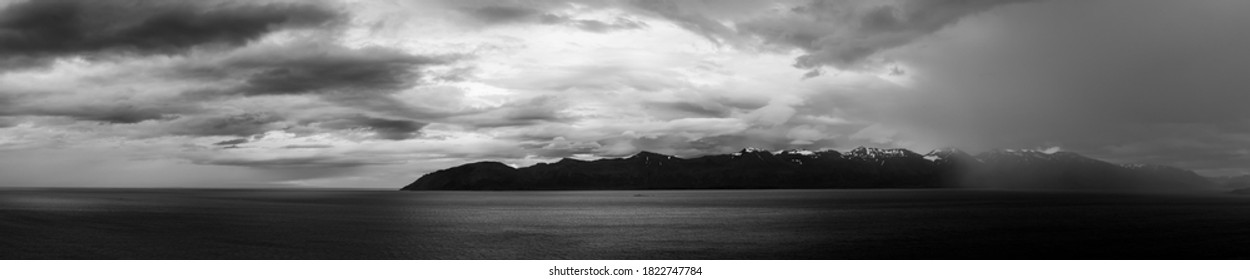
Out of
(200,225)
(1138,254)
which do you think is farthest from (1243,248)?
(200,225)

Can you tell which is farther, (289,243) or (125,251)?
(289,243)

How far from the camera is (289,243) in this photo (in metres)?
66.8

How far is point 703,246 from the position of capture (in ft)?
206

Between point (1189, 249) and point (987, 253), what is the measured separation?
16251 mm

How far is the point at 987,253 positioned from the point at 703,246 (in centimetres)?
2327

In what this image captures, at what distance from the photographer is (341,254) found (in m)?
56.1
